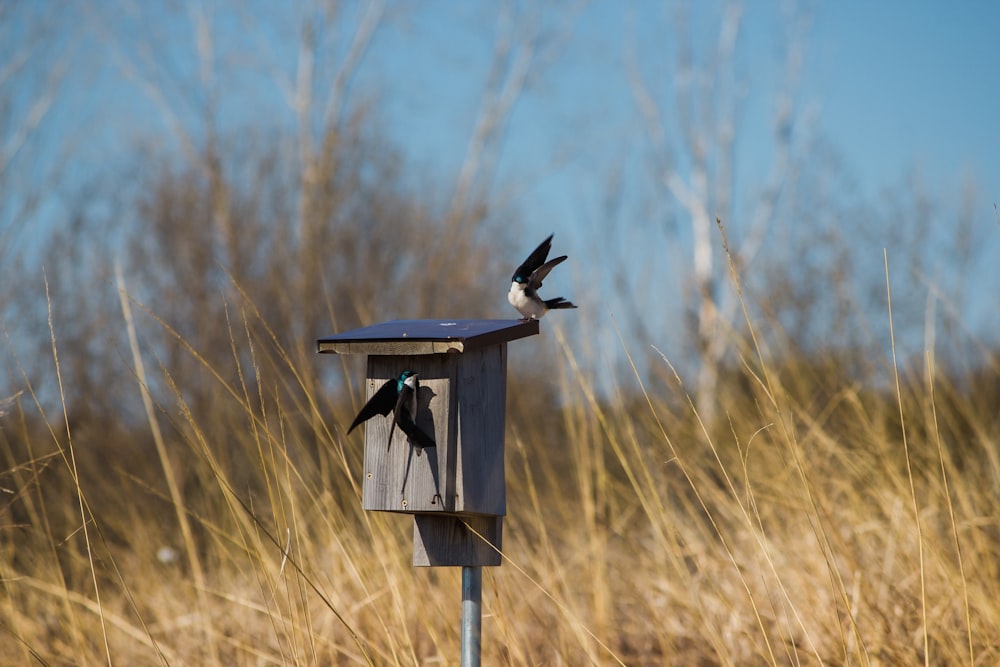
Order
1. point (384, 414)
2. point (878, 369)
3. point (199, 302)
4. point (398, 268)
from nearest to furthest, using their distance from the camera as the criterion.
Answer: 1. point (384, 414)
2. point (878, 369)
3. point (199, 302)
4. point (398, 268)

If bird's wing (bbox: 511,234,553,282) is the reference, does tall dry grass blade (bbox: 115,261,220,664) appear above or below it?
below

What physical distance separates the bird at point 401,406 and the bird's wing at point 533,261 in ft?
0.98

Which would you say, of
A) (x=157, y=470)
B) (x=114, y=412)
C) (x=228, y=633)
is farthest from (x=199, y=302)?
(x=228, y=633)

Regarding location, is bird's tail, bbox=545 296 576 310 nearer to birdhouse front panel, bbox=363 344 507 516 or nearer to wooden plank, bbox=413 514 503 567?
birdhouse front panel, bbox=363 344 507 516

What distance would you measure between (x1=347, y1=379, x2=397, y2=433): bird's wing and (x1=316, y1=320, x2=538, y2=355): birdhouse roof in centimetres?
7

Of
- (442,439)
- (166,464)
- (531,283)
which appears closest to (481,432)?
(442,439)

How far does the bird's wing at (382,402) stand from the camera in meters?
1.88

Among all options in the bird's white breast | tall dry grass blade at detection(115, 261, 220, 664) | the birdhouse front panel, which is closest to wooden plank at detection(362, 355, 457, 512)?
the birdhouse front panel

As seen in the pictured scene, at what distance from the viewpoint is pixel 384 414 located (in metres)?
1.92

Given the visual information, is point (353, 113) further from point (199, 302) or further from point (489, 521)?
point (489, 521)

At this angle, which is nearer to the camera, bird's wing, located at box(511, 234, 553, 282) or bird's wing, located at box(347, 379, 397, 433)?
bird's wing, located at box(347, 379, 397, 433)

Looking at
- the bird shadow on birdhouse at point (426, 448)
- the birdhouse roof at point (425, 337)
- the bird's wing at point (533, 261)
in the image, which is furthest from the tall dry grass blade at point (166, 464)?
the bird's wing at point (533, 261)

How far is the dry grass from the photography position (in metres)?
1.94

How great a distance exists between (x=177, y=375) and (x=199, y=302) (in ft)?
3.86
